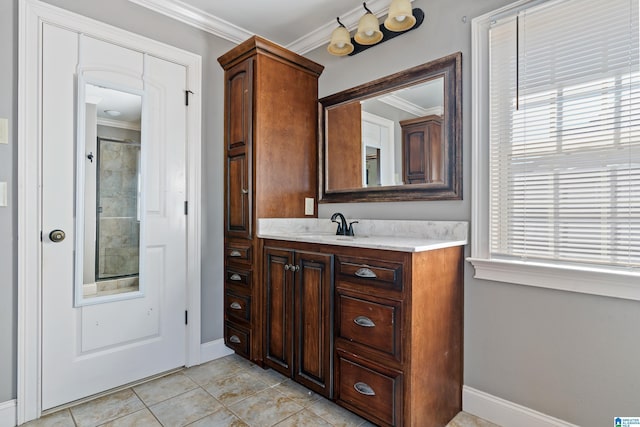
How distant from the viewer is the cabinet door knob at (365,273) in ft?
5.35

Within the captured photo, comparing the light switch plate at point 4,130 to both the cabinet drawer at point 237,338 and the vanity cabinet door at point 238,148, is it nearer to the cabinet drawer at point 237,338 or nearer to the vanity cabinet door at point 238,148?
the vanity cabinet door at point 238,148

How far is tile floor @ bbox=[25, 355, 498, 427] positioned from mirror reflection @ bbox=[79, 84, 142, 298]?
0.63m

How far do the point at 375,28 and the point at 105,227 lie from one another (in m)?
2.04

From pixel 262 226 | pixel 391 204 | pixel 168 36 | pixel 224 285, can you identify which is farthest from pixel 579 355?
pixel 168 36

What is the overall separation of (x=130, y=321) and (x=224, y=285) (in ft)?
2.16

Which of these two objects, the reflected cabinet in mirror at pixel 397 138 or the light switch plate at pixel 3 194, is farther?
the reflected cabinet in mirror at pixel 397 138

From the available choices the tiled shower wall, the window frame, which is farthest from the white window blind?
the tiled shower wall

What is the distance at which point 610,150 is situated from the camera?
1.46m

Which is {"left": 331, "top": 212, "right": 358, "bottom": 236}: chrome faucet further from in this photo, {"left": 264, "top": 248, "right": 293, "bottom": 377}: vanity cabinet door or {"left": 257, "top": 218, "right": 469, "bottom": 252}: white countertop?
{"left": 264, "top": 248, "right": 293, "bottom": 377}: vanity cabinet door

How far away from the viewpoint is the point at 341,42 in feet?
7.31

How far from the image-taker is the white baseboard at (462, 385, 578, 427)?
162cm

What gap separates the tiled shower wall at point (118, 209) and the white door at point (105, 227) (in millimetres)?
20

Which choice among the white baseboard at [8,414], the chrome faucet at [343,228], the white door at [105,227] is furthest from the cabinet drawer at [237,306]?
the white baseboard at [8,414]

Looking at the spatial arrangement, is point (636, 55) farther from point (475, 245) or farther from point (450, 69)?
point (475, 245)
